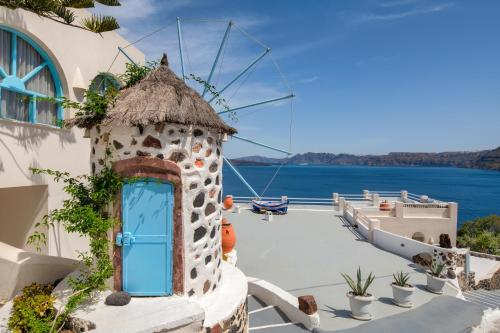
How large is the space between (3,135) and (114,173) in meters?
3.16

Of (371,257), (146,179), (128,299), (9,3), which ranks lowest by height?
(371,257)

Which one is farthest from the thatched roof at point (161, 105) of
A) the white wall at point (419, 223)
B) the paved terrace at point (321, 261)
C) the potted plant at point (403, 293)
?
the white wall at point (419, 223)

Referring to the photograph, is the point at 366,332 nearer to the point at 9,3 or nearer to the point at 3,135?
the point at 3,135

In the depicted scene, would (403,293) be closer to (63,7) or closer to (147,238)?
(147,238)

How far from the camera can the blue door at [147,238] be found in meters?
4.66

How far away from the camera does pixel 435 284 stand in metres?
7.67

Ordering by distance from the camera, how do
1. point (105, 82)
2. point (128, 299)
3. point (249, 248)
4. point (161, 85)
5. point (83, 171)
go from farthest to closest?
point (249, 248), point (105, 82), point (83, 171), point (161, 85), point (128, 299)

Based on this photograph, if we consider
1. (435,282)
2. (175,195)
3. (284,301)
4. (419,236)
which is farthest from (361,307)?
(419,236)

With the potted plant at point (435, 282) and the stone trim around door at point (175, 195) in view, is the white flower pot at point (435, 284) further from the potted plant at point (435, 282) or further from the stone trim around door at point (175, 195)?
the stone trim around door at point (175, 195)

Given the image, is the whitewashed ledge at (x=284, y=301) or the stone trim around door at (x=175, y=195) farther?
the whitewashed ledge at (x=284, y=301)

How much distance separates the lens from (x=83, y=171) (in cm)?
827

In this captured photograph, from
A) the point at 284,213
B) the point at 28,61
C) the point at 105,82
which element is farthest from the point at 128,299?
Answer: the point at 284,213

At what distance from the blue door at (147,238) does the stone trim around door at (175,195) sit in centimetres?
7

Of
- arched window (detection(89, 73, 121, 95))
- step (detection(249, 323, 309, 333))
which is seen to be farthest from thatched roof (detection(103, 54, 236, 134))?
arched window (detection(89, 73, 121, 95))
